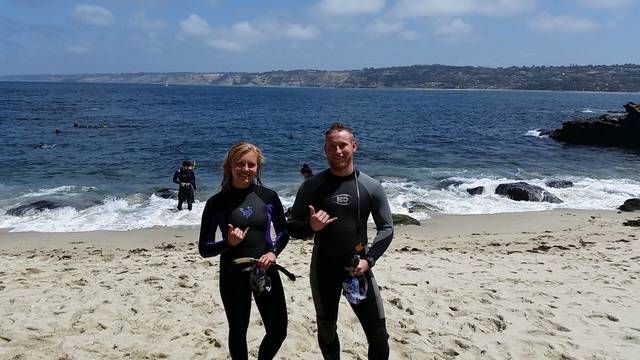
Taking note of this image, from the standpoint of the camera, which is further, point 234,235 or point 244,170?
point 244,170

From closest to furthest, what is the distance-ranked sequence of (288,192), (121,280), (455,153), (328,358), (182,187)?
(328,358)
(121,280)
(182,187)
(288,192)
(455,153)

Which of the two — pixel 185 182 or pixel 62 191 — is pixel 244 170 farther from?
pixel 62 191

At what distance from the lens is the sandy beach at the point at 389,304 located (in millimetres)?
5469

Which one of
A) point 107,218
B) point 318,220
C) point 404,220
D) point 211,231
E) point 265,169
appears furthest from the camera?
point 265,169

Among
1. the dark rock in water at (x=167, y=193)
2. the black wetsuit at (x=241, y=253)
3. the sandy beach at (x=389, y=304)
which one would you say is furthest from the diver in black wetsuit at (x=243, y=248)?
the dark rock in water at (x=167, y=193)

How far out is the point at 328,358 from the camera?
171 inches

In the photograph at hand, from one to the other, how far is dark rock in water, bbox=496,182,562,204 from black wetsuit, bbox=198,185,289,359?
1559cm

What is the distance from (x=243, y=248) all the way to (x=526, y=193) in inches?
625

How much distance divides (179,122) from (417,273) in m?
46.7

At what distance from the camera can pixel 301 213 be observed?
4.14m

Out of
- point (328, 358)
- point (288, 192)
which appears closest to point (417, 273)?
point (328, 358)

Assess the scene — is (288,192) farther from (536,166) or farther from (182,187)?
(536,166)

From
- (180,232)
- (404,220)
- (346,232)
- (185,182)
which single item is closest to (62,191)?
(185,182)

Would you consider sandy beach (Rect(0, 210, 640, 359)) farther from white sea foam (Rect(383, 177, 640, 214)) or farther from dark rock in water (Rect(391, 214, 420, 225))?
white sea foam (Rect(383, 177, 640, 214))
